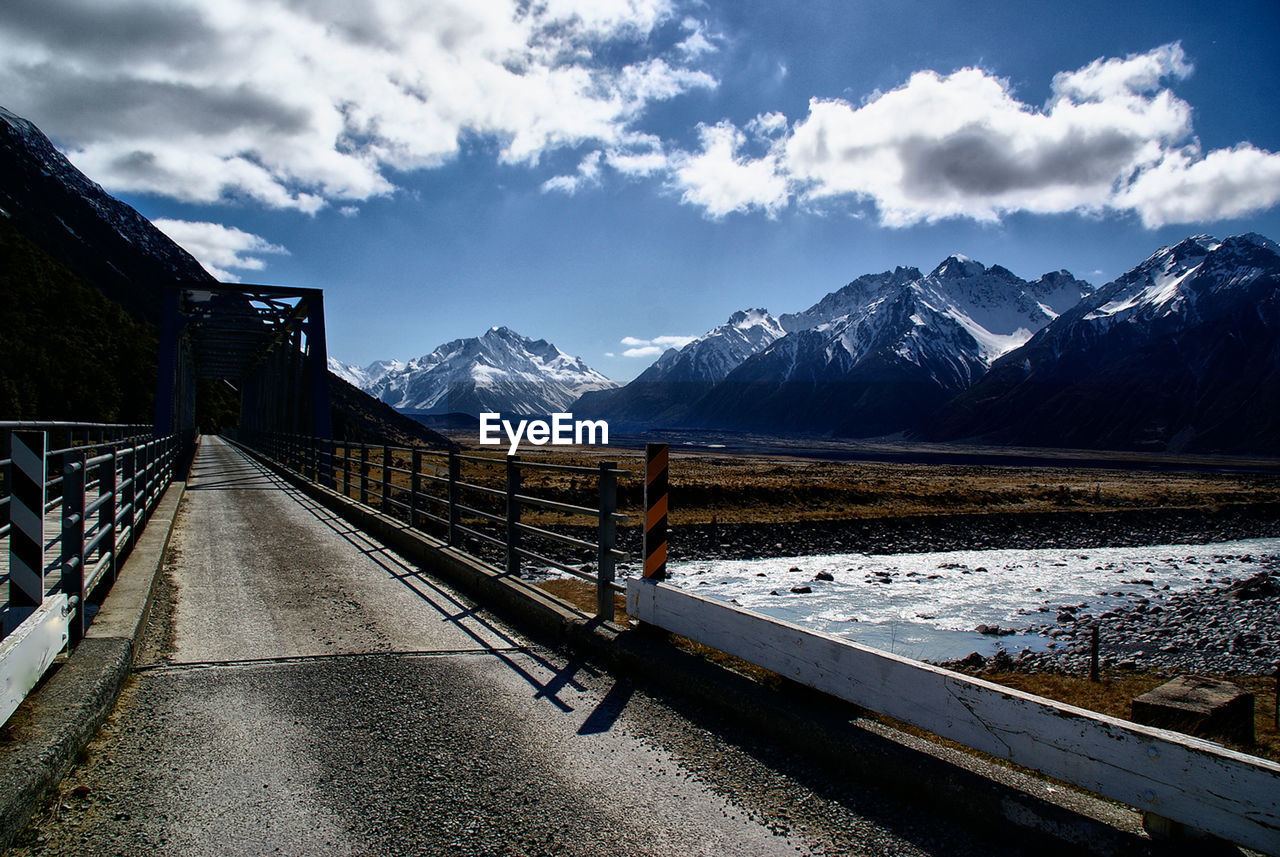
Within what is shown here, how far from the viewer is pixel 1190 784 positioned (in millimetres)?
2492

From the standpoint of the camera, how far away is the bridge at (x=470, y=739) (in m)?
2.91

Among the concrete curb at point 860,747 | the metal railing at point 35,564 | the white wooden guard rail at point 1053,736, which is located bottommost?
the concrete curb at point 860,747

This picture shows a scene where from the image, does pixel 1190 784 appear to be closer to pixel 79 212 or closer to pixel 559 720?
pixel 559 720

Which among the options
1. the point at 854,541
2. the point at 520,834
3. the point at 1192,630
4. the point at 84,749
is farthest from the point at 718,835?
the point at 854,541

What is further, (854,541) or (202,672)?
(854,541)

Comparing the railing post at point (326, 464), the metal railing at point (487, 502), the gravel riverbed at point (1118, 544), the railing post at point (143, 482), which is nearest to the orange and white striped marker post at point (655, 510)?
the metal railing at point (487, 502)

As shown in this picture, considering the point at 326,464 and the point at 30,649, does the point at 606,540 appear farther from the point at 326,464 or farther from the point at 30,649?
the point at 326,464

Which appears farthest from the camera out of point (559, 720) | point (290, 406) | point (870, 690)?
point (290, 406)

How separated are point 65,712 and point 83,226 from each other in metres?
156

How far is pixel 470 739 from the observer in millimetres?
3902

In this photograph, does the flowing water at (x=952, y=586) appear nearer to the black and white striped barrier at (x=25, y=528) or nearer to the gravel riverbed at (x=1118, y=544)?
the gravel riverbed at (x=1118, y=544)

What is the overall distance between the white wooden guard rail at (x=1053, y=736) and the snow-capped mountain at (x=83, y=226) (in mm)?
115662

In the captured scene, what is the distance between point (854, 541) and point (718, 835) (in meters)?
25.5

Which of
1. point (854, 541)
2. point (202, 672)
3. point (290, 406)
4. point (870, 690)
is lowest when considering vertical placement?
point (854, 541)
